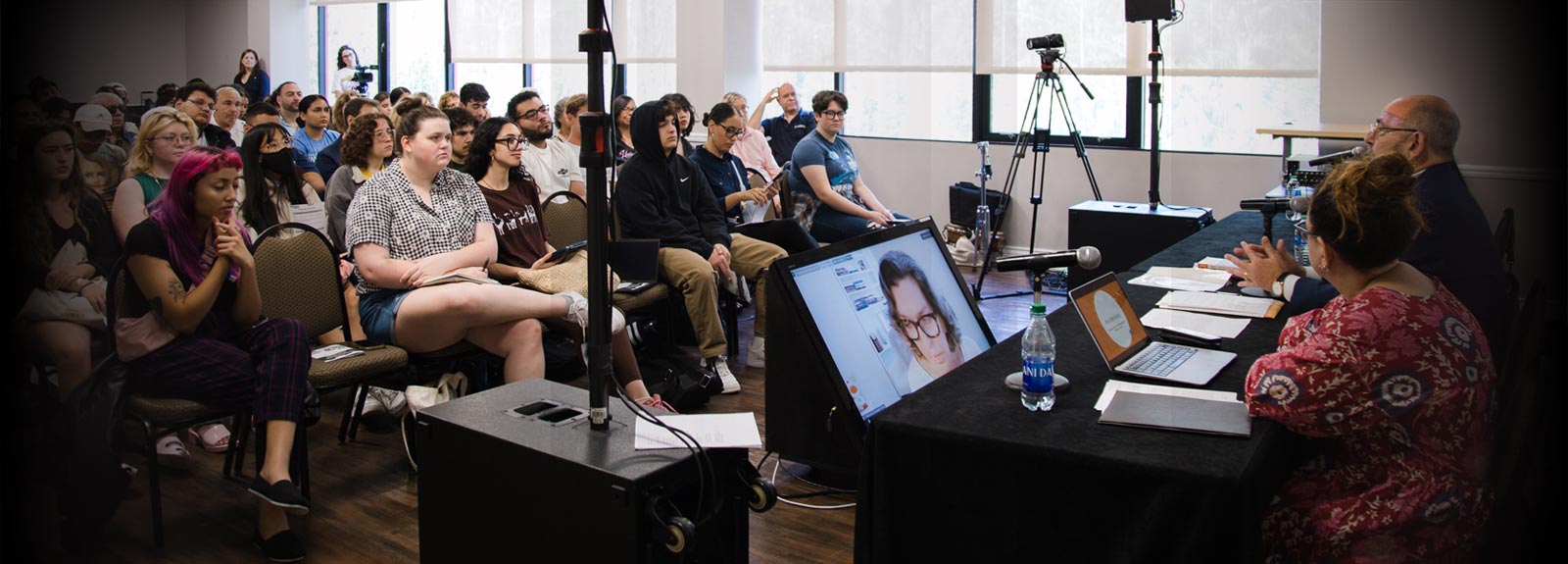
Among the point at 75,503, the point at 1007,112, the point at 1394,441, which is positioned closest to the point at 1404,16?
the point at 1007,112

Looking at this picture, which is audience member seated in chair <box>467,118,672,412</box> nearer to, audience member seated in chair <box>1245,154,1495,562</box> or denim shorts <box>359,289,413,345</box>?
denim shorts <box>359,289,413,345</box>

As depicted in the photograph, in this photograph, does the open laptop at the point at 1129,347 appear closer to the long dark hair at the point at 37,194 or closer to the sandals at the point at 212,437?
the long dark hair at the point at 37,194

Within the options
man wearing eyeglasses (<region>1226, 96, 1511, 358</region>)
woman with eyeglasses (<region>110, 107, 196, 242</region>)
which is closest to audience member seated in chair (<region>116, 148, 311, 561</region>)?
woman with eyeglasses (<region>110, 107, 196, 242</region>)

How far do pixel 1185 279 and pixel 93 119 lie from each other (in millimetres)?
3557

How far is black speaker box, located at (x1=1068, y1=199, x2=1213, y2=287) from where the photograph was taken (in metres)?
5.18

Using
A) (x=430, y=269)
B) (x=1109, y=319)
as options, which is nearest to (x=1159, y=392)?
(x=1109, y=319)

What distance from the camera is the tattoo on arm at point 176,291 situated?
2.56 meters

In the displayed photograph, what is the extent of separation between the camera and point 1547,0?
15.1 feet

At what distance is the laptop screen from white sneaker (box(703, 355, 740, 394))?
2.02 m

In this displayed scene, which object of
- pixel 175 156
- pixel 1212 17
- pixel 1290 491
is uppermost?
pixel 1212 17

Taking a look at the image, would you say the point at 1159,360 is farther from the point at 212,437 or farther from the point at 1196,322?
the point at 212,437

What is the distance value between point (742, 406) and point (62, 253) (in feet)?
6.82

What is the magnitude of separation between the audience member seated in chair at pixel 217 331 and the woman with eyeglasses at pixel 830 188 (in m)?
3.01

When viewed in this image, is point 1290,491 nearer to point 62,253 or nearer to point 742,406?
point 742,406
